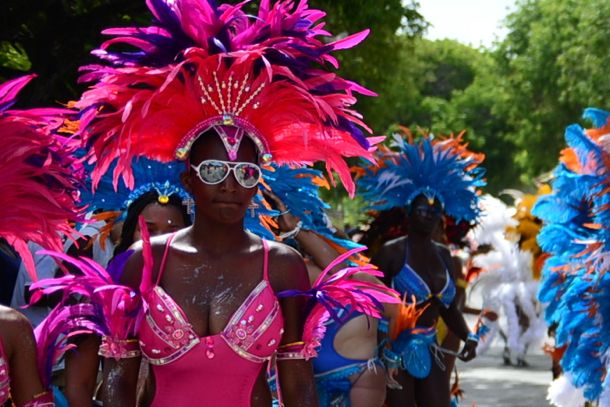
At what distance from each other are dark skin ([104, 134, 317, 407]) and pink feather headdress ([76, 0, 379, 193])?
0.10 metres

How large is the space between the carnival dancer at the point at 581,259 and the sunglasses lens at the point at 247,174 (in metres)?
4.59

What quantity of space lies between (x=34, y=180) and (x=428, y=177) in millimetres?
5693

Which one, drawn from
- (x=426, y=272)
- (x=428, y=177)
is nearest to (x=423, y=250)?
(x=426, y=272)

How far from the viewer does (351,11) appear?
13.2m

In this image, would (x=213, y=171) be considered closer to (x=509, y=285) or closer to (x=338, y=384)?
(x=338, y=384)

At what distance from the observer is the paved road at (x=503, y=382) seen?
13.6 m

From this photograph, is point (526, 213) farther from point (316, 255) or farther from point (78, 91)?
point (316, 255)

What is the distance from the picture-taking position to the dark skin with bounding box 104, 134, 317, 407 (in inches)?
167

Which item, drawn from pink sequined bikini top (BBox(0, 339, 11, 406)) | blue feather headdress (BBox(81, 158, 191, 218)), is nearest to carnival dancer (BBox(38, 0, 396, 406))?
pink sequined bikini top (BBox(0, 339, 11, 406))

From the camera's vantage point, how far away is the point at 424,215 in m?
9.58

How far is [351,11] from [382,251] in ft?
14.4

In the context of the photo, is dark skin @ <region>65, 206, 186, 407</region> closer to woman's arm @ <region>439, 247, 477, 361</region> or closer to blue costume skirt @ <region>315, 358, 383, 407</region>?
blue costume skirt @ <region>315, 358, 383, 407</region>

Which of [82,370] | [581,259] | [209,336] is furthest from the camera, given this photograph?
[581,259]

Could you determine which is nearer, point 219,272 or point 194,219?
point 219,272
